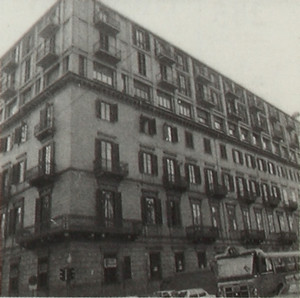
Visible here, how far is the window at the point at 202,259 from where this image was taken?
3378 cm

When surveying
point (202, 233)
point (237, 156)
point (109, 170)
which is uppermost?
point (237, 156)

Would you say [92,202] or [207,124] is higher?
[207,124]

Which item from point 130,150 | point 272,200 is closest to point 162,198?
point 130,150

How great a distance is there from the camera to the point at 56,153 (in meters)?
28.3

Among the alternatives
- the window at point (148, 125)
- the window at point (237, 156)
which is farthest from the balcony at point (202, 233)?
the window at point (237, 156)

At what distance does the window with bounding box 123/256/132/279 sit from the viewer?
27375 mm

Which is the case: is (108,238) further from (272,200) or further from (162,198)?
(272,200)

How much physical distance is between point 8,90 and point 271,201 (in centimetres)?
3144

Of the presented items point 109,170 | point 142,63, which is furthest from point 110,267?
point 142,63

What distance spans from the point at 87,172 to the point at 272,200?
26.8 m

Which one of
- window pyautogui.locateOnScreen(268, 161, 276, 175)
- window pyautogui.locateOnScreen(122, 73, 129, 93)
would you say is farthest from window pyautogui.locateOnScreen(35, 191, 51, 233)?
window pyautogui.locateOnScreen(268, 161, 276, 175)

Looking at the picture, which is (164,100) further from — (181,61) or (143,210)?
(143,210)

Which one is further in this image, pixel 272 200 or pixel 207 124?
pixel 272 200

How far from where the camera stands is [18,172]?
32.8 m
